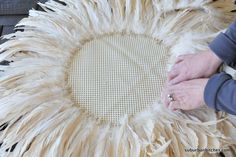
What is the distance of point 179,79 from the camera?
70 centimetres

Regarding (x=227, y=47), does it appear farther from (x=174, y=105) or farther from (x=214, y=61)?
(x=174, y=105)

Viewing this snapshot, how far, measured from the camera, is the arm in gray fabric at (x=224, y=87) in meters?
0.62

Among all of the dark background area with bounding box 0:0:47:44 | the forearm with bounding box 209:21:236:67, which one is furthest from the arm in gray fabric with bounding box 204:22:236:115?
the dark background area with bounding box 0:0:47:44

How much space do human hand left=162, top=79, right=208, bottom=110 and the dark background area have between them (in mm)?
413

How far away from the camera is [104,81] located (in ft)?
2.41

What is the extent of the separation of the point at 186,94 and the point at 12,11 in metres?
0.49

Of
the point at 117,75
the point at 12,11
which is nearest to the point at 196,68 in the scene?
the point at 117,75

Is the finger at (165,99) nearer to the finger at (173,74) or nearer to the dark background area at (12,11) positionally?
the finger at (173,74)

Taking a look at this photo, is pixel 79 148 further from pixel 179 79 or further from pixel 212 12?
pixel 212 12

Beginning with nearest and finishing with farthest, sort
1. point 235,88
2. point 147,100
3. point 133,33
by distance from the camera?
1. point 235,88
2. point 147,100
3. point 133,33

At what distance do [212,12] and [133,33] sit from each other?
0.17m

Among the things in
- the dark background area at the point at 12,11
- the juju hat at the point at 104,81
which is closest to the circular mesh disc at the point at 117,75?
the juju hat at the point at 104,81

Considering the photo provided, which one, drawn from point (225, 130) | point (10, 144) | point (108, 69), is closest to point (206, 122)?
point (225, 130)

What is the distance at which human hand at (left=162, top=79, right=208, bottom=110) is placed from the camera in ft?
2.17
